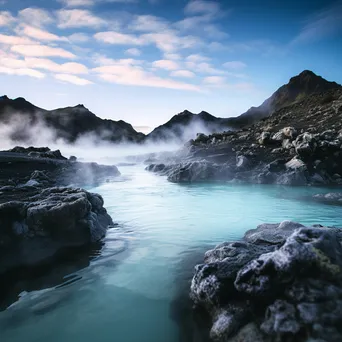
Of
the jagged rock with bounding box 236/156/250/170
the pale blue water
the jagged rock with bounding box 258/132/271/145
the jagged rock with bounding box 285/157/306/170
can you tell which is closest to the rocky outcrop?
the pale blue water

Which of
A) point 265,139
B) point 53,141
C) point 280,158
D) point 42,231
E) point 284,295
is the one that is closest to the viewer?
point 284,295

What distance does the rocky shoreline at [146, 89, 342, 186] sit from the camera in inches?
918

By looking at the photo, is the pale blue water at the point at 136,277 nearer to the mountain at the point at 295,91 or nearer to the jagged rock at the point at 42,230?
the jagged rock at the point at 42,230

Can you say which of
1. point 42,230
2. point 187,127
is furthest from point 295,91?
point 42,230

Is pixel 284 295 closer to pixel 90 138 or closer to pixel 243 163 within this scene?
pixel 243 163

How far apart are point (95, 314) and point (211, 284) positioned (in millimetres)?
2132

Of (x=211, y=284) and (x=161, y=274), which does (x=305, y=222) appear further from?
(x=211, y=284)

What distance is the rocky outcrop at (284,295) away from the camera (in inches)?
133

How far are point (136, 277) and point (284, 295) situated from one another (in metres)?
3.54

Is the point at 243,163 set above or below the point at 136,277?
above

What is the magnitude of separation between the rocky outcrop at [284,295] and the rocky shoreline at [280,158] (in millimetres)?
20359

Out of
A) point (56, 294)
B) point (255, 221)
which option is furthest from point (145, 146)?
point (56, 294)

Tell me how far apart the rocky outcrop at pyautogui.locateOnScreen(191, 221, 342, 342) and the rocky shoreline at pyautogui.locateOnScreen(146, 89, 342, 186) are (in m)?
20.4

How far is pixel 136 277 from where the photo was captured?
6.32 m
